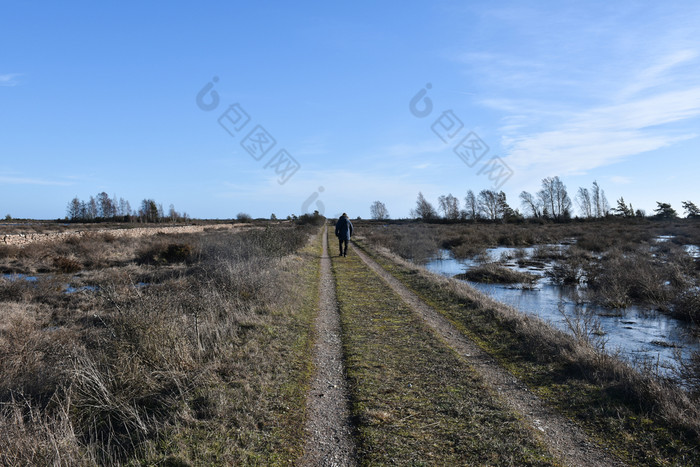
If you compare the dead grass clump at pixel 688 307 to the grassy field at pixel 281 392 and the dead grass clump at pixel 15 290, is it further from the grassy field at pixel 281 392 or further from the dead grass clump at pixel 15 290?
the dead grass clump at pixel 15 290

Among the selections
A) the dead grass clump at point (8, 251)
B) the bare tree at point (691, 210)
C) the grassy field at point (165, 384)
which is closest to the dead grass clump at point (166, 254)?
the dead grass clump at point (8, 251)

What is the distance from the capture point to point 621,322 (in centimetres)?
1091

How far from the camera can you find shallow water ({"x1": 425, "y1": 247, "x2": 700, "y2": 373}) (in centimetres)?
813

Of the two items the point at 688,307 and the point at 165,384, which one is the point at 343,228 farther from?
the point at 165,384

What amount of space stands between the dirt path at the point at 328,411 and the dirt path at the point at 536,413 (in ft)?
6.63

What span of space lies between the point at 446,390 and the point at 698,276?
15.8 m

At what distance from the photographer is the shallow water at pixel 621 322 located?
26.7ft

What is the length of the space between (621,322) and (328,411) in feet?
32.6

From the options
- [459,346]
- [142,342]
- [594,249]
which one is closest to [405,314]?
[459,346]

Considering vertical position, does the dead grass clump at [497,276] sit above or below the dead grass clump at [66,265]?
below

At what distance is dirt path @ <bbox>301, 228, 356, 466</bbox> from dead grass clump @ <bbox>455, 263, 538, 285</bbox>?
12148mm

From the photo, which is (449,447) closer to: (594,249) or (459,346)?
(459,346)

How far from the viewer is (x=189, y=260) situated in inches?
931

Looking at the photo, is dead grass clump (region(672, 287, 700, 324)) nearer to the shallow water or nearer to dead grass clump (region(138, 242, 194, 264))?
the shallow water
